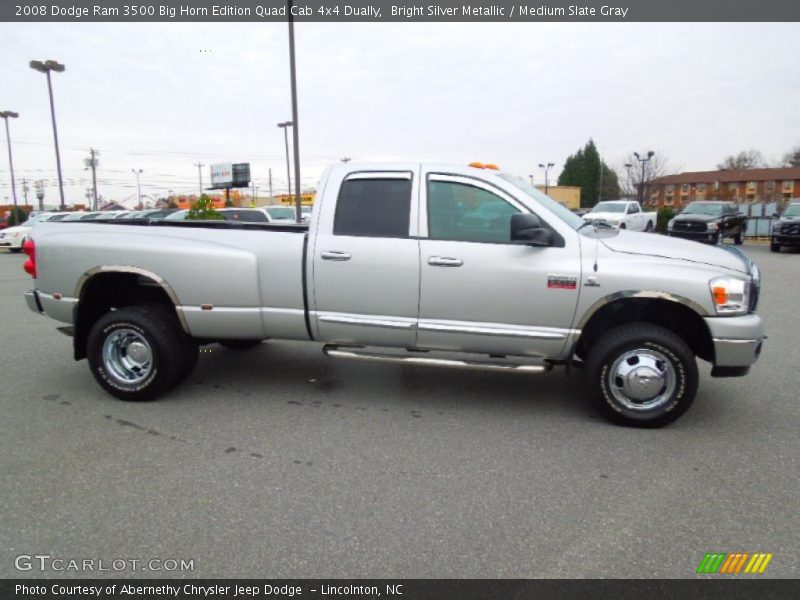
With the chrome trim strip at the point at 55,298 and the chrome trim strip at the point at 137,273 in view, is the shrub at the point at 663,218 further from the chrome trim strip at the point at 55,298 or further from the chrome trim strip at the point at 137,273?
the chrome trim strip at the point at 55,298

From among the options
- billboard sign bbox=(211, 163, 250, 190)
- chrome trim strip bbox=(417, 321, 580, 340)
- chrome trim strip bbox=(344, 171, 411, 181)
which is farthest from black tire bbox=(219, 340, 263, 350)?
billboard sign bbox=(211, 163, 250, 190)

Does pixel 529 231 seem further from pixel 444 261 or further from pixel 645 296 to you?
pixel 645 296

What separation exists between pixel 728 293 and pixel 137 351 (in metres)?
4.66

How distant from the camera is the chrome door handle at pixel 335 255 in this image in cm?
425

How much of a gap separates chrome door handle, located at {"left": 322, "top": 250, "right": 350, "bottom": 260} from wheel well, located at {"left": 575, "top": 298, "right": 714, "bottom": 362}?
1921 mm

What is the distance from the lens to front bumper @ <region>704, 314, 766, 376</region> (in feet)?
12.5

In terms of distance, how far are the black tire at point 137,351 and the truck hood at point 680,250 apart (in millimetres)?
3598

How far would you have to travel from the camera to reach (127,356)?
4672mm

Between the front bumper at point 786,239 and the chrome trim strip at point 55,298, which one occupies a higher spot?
the chrome trim strip at point 55,298

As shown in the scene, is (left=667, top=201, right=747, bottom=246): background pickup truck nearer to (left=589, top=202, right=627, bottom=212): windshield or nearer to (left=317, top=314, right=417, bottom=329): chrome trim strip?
(left=589, top=202, right=627, bottom=212): windshield

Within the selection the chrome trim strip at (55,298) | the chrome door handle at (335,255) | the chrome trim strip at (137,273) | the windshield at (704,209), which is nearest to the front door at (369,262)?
the chrome door handle at (335,255)

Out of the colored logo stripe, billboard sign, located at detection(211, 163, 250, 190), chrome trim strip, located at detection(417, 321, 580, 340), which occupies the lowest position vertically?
the colored logo stripe

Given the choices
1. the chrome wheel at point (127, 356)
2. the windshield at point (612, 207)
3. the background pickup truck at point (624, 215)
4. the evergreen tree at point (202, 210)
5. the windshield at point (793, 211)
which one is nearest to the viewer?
the chrome wheel at point (127, 356)
